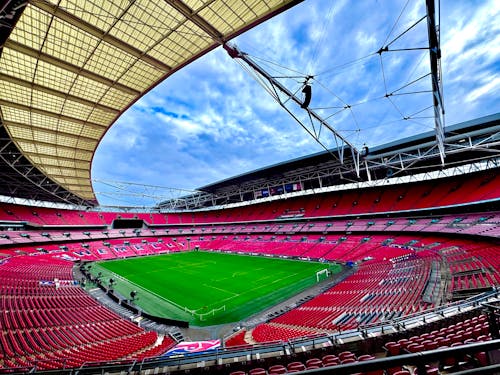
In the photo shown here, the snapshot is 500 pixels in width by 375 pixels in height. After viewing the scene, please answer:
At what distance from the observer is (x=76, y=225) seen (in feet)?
167

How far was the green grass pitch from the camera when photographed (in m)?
19.6

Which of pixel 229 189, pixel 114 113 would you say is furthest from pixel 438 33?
pixel 229 189

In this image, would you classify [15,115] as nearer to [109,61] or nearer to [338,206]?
[109,61]

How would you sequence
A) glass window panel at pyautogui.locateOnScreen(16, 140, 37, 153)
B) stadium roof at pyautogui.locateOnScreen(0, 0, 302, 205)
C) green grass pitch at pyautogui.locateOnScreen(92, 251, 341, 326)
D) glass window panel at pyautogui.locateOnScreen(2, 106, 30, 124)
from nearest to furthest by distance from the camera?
stadium roof at pyautogui.locateOnScreen(0, 0, 302, 205)
glass window panel at pyautogui.locateOnScreen(2, 106, 30, 124)
green grass pitch at pyautogui.locateOnScreen(92, 251, 341, 326)
glass window panel at pyautogui.locateOnScreen(16, 140, 37, 153)

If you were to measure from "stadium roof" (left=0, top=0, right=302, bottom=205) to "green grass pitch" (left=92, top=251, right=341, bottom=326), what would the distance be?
1636 cm

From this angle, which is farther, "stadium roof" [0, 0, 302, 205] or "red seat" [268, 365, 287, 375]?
"stadium roof" [0, 0, 302, 205]

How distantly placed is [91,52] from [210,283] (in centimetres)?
2323

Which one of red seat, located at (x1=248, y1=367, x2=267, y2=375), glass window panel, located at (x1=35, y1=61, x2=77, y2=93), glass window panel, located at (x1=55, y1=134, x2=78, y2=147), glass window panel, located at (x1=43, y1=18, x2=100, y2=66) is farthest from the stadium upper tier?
glass window panel, located at (x1=35, y1=61, x2=77, y2=93)

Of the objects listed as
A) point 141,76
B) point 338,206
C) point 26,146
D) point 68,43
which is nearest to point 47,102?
point 68,43

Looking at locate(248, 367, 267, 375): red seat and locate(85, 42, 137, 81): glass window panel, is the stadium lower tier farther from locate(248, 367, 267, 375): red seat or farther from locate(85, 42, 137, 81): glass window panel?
locate(85, 42, 137, 81): glass window panel

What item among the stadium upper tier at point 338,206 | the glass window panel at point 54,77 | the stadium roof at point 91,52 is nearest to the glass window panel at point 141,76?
the stadium roof at point 91,52

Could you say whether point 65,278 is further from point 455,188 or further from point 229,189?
point 455,188

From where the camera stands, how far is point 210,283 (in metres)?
27.1

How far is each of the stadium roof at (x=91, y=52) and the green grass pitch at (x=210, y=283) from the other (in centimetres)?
1636
